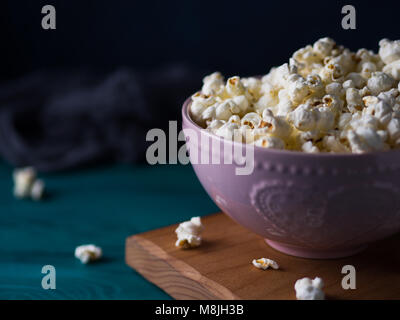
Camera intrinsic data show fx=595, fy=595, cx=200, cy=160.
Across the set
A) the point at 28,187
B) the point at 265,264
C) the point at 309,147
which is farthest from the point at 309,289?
the point at 28,187

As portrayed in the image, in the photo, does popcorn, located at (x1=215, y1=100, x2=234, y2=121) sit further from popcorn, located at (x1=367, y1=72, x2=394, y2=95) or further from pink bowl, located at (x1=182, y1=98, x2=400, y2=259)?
popcorn, located at (x1=367, y1=72, x2=394, y2=95)

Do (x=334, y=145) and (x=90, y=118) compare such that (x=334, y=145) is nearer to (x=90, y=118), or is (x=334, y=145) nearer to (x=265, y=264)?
(x=265, y=264)

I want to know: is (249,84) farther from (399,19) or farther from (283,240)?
(399,19)

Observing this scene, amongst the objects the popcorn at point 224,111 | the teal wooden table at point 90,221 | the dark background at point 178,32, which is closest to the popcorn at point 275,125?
the popcorn at point 224,111

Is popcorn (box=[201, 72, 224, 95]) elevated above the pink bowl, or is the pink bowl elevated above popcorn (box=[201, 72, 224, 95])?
popcorn (box=[201, 72, 224, 95])

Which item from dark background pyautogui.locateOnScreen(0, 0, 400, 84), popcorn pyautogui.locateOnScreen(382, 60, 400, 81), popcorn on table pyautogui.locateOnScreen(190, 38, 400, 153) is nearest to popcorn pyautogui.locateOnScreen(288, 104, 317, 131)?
popcorn on table pyautogui.locateOnScreen(190, 38, 400, 153)

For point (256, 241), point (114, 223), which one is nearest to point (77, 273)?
point (114, 223)
